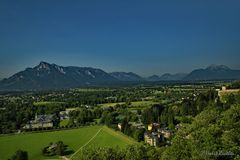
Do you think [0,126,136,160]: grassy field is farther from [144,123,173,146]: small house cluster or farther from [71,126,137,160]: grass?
[144,123,173,146]: small house cluster

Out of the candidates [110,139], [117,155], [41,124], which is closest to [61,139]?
[110,139]

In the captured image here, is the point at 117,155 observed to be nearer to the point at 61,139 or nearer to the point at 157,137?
the point at 157,137

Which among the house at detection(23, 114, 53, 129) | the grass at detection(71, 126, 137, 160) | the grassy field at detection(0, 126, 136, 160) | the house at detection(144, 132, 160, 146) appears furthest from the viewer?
the house at detection(23, 114, 53, 129)

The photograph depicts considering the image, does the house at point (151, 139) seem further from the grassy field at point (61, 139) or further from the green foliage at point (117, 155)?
the green foliage at point (117, 155)

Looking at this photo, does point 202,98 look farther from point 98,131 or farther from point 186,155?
point 186,155

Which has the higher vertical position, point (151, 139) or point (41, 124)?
point (151, 139)

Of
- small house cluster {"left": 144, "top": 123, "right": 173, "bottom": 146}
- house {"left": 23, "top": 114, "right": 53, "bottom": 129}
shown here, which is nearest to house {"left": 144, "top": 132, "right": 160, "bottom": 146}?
small house cluster {"left": 144, "top": 123, "right": 173, "bottom": 146}

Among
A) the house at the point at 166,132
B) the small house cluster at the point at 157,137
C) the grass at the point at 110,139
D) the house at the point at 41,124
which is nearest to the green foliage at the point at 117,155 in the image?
the small house cluster at the point at 157,137

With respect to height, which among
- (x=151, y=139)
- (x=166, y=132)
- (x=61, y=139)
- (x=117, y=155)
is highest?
(x=117, y=155)

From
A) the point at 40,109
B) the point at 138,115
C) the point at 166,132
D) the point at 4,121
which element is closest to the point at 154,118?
the point at 138,115
